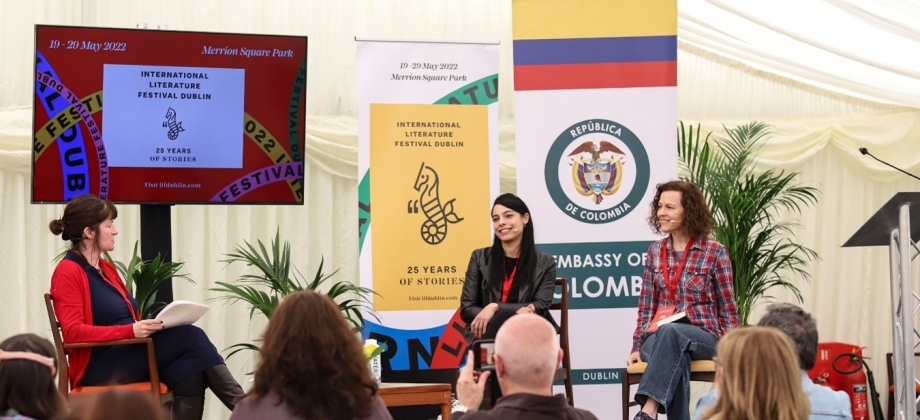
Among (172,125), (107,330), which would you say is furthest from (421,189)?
(107,330)

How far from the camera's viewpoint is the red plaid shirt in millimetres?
4699

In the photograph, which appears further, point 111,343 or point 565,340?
point 565,340

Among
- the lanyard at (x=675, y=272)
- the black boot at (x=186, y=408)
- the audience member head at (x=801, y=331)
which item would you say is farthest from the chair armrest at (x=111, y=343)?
the audience member head at (x=801, y=331)

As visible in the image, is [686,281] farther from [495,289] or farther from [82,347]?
[82,347]

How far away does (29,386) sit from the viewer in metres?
2.35

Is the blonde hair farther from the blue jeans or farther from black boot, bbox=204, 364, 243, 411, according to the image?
black boot, bbox=204, 364, 243, 411

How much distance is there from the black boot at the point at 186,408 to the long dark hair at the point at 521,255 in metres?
1.43

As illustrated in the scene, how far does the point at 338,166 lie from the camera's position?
23.2ft

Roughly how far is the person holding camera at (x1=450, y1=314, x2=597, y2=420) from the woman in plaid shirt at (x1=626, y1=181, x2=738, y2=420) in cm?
212

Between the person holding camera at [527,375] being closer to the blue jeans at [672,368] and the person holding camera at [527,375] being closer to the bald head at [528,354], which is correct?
the bald head at [528,354]

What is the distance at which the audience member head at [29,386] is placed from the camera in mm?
2352

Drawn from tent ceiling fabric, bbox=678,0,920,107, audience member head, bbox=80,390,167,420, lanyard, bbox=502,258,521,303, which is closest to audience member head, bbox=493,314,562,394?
audience member head, bbox=80,390,167,420

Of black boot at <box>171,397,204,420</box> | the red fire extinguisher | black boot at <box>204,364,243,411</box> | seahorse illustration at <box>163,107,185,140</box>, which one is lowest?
the red fire extinguisher

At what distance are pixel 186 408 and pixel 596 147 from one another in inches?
95.8
